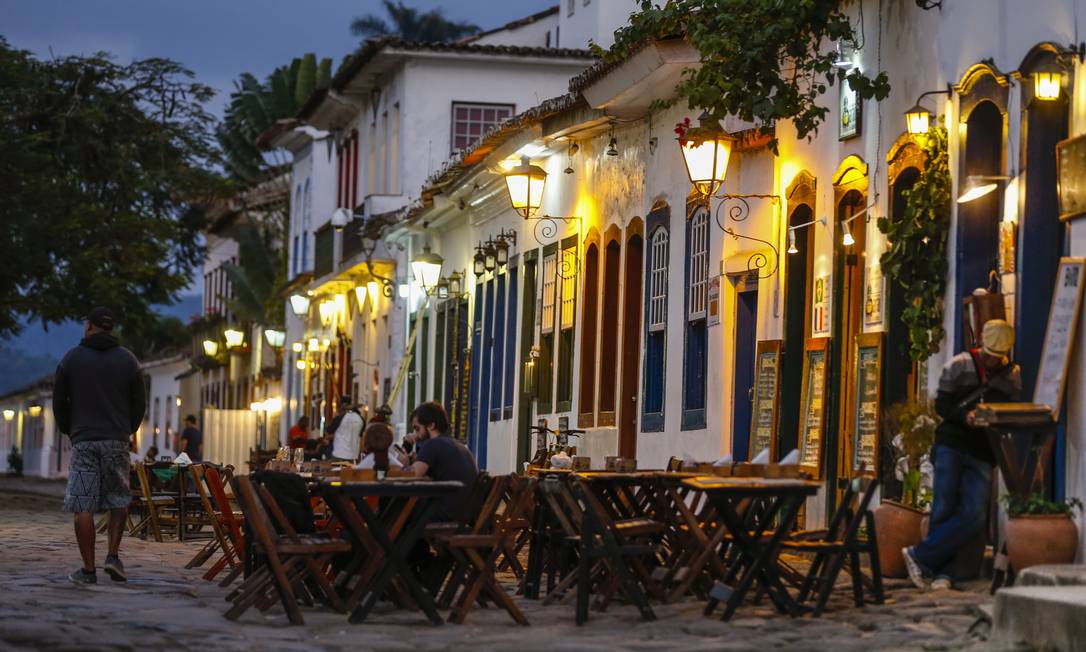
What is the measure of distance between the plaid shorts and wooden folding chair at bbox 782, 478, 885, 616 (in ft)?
15.8

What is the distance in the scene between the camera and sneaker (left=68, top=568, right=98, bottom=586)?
14.5 meters

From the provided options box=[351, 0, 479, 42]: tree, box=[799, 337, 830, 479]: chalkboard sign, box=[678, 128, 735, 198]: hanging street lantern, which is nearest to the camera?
box=[799, 337, 830, 479]: chalkboard sign

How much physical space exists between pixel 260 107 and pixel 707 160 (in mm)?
44152

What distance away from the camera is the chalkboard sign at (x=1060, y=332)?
42.5 feet

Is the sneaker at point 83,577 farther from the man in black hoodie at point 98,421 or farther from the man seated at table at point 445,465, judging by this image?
the man seated at table at point 445,465

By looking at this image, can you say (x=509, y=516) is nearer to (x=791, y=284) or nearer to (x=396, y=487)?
(x=396, y=487)

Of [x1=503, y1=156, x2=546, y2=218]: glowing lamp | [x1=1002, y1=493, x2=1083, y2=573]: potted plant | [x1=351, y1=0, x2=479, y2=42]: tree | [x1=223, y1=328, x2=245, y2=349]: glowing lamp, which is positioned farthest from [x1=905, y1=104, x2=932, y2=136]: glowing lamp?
[x1=351, y1=0, x2=479, y2=42]: tree

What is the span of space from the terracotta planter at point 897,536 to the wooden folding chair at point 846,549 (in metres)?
1.35

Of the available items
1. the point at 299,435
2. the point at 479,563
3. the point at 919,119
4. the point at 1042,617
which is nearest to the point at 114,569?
the point at 479,563

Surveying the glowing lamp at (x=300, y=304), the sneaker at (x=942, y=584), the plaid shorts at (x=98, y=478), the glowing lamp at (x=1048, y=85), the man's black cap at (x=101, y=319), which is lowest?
the sneaker at (x=942, y=584)

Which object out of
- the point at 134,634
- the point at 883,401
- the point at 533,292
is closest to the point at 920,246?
the point at 883,401

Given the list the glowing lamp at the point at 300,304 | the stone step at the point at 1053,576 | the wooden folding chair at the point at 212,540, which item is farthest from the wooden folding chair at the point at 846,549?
the glowing lamp at the point at 300,304

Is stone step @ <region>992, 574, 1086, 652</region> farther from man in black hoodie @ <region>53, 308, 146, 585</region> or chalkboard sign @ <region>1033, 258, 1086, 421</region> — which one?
man in black hoodie @ <region>53, 308, 146, 585</region>

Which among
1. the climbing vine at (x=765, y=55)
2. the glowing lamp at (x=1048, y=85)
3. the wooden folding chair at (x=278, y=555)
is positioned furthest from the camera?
the climbing vine at (x=765, y=55)
